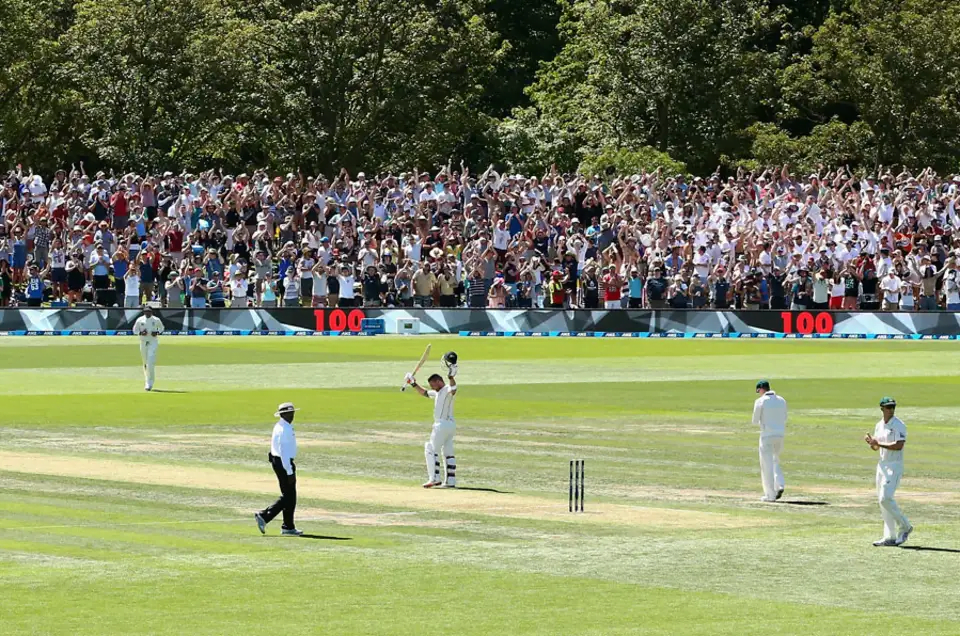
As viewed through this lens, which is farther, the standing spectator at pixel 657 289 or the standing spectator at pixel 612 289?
the standing spectator at pixel 612 289

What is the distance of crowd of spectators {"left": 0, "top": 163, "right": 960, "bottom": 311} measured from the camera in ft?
208

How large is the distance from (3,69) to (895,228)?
4156cm

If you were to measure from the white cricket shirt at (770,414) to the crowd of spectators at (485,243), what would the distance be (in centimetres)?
3593

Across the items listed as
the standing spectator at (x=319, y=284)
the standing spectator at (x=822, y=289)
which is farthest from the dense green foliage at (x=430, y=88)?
the standing spectator at (x=319, y=284)

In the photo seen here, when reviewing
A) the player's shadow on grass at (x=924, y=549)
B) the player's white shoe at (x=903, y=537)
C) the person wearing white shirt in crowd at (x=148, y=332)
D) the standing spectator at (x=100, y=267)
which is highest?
the standing spectator at (x=100, y=267)

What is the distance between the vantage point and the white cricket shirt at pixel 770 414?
27234mm

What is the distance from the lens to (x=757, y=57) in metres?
86.2

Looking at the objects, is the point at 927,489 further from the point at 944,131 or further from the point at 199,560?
the point at 944,131

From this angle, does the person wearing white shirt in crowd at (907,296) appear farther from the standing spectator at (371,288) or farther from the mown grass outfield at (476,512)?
the standing spectator at (371,288)

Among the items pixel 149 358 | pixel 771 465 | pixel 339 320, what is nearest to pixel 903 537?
pixel 771 465

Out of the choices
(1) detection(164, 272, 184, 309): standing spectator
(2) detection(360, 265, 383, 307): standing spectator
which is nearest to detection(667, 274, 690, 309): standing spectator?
(2) detection(360, 265, 383, 307): standing spectator

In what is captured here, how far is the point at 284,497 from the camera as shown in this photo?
77.6ft

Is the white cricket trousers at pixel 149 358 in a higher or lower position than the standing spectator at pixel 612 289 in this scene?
lower

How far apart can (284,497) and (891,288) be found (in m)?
42.7
